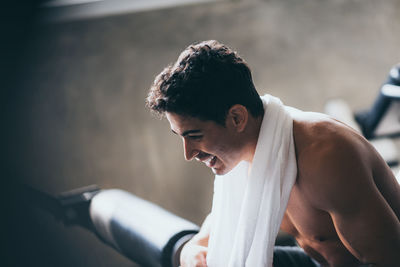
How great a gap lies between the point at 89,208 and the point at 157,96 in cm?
69

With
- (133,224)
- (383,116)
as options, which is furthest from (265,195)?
(383,116)

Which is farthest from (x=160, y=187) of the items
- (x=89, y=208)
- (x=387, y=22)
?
(x=387, y=22)

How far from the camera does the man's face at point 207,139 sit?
87cm

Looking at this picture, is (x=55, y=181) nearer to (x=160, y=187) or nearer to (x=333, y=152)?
(x=160, y=187)

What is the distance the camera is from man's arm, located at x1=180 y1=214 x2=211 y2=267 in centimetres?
97

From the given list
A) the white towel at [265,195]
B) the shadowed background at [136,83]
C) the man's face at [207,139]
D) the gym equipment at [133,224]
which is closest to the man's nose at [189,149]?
the man's face at [207,139]

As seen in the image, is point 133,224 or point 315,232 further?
point 133,224

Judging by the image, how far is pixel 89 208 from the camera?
55.0 inches

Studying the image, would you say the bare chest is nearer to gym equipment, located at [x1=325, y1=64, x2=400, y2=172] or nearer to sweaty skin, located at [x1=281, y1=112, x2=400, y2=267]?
sweaty skin, located at [x1=281, y1=112, x2=400, y2=267]

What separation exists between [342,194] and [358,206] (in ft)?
0.12

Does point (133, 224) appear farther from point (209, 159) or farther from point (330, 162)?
point (330, 162)

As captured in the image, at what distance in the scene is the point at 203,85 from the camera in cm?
84

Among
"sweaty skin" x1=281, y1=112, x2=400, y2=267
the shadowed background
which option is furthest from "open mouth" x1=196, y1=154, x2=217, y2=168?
the shadowed background

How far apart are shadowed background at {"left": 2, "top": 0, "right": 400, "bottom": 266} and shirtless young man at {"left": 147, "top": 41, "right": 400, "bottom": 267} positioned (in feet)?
3.30
